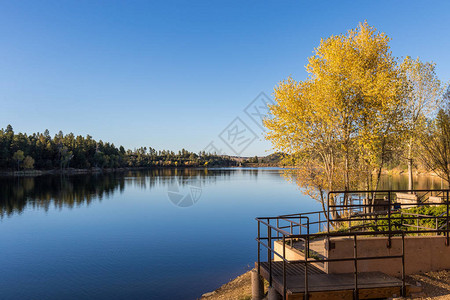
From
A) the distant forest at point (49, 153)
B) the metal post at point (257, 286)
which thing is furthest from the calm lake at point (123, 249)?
the distant forest at point (49, 153)

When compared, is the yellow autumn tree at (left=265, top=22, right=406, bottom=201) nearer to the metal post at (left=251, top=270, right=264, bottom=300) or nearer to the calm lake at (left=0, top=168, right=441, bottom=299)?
the calm lake at (left=0, top=168, right=441, bottom=299)

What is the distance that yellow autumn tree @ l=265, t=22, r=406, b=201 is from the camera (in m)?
18.8

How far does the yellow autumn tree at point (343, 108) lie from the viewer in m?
18.8

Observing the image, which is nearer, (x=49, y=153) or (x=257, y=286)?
(x=257, y=286)

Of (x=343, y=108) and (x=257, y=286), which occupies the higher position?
(x=343, y=108)

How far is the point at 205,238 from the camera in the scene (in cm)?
2947

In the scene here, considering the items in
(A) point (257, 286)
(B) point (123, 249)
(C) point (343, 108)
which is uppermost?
(C) point (343, 108)

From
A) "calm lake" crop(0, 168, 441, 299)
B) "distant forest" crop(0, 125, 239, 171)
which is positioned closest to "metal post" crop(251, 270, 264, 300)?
"calm lake" crop(0, 168, 441, 299)

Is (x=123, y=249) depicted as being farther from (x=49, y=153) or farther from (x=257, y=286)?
→ (x=49, y=153)

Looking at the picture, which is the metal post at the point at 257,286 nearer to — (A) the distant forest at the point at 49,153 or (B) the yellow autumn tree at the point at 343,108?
(B) the yellow autumn tree at the point at 343,108

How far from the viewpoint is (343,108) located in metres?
19.3

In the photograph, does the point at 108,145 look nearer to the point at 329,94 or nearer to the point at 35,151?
the point at 35,151

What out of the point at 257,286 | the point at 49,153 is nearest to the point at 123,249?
the point at 257,286

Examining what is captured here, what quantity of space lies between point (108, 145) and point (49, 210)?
160621 millimetres
